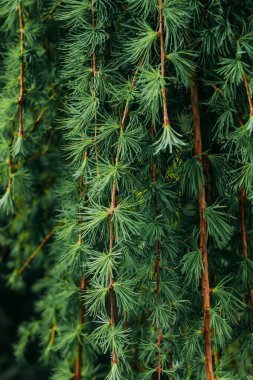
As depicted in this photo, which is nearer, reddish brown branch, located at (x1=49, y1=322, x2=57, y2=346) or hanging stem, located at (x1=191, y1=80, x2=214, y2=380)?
hanging stem, located at (x1=191, y1=80, x2=214, y2=380)

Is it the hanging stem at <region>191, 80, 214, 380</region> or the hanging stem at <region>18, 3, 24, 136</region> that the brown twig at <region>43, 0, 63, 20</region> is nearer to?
the hanging stem at <region>18, 3, 24, 136</region>

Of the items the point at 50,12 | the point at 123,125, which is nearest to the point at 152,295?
the point at 123,125

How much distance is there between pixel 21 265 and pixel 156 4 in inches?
39.5

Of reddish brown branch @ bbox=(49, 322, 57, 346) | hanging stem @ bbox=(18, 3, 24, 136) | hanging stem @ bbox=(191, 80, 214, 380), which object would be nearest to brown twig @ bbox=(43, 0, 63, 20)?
hanging stem @ bbox=(18, 3, 24, 136)

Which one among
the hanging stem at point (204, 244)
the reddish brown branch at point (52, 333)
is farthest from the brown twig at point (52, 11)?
the reddish brown branch at point (52, 333)

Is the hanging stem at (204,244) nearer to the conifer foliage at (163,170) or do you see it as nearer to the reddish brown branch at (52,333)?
the conifer foliage at (163,170)

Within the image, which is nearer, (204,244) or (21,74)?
(204,244)

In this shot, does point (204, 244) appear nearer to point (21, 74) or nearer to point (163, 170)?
point (163, 170)

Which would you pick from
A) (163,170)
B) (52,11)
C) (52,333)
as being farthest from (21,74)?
(52,333)

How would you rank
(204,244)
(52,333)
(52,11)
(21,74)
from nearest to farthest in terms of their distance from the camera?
(204,244)
(21,74)
(52,11)
(52,333)

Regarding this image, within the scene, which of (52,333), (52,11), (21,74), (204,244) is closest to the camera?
(204,244)

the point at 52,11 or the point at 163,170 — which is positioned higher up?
the point at 52,11

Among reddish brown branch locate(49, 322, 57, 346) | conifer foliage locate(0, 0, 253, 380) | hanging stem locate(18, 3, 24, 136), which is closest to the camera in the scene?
conifer foliage locate(0, 0, 253, 380)

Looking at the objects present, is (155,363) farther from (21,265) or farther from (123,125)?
(21,265)
